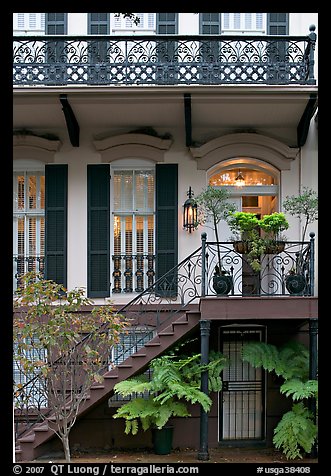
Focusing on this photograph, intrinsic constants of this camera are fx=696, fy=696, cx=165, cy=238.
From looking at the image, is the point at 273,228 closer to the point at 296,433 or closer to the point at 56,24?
the point at 296,433

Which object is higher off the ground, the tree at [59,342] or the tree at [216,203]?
the tree at [216,203]

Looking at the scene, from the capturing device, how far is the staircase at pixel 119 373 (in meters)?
10.7

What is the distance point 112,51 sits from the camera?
12203 mm

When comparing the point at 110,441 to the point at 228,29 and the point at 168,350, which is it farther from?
the point at 228,29

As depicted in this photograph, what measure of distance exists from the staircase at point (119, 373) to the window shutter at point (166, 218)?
4.98 ft

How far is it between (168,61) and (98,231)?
3.24 m

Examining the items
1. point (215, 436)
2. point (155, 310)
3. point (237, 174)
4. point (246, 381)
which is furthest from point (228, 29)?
point (215, 436)

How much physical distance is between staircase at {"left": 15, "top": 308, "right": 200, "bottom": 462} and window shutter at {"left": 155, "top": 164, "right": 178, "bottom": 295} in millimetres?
1518

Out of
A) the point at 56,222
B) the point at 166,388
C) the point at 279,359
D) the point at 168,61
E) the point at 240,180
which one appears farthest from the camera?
the point at 240,180

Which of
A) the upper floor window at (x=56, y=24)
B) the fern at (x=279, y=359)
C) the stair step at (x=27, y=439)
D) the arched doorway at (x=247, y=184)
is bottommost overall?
the stair step at (x=27, y=439)

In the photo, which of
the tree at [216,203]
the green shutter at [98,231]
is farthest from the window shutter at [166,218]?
the green shutter at [98,231]

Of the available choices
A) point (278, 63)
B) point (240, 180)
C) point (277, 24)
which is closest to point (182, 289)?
point (240, 180)

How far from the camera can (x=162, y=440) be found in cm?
1127

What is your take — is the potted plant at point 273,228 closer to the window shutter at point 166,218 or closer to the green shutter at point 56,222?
the window shutter at point 166,218
